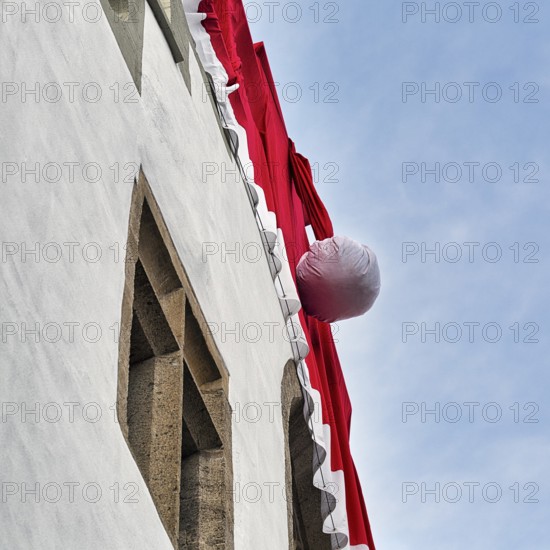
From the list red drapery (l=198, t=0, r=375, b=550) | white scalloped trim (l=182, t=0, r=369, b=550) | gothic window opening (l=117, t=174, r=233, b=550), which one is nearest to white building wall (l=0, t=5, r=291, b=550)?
gothic window opening (l=117, t=174, r=233, b=550)

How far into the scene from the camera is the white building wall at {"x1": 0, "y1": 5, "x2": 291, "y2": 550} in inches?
150

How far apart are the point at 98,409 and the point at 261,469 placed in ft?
8.41

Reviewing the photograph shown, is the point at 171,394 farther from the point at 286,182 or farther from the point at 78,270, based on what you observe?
the point at 286,182

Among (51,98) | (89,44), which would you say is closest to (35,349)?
(51,98)

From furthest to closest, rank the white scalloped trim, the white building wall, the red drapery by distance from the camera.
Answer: the red drapery, the white scalloped trim, the white building wall

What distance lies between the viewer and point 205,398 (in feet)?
20.5

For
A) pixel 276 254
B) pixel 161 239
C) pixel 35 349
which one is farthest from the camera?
pixel 276 254

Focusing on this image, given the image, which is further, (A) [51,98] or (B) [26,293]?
(A) [51,98]

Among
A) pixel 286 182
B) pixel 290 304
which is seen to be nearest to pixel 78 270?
pixel 290 304

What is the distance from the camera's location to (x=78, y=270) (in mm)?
4461

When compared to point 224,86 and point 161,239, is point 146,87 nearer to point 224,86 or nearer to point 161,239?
point 161,239

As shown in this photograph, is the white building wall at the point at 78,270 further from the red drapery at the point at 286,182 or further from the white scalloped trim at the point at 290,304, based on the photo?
the red drapery at the point at 286,182

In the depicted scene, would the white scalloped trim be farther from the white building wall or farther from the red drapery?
the white building wall

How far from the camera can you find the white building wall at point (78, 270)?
3.82 m
